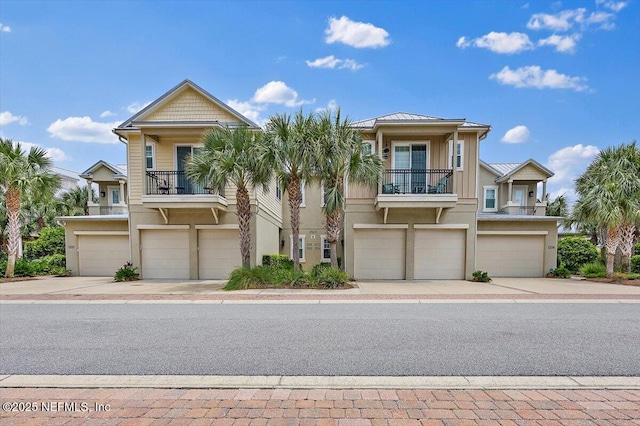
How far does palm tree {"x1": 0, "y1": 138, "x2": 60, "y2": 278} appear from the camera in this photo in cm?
1377

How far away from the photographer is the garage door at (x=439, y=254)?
1414 cm

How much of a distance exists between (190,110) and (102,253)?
343 inches

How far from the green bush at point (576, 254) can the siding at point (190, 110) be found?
1893 cm

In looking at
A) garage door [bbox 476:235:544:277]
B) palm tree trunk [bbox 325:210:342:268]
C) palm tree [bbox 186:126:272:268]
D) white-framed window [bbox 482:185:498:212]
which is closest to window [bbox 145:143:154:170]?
palm tree [bbox 186:126:272:268]

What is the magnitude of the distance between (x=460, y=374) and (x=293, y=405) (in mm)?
2298

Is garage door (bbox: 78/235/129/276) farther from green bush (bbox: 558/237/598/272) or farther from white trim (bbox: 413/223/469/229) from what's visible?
green bush (bbox: 558/237/598/272)

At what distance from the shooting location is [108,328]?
20.8 ft

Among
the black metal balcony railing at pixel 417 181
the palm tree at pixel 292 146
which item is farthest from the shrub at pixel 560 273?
the palm tree at pixel 292 146

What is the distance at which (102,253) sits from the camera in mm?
16188

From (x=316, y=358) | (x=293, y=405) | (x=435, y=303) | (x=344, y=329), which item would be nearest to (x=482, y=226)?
(x=435, y=303)

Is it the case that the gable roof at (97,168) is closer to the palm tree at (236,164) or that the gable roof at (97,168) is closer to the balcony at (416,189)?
the palm tree at (236,164)

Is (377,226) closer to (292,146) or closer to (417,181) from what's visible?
(417,181)

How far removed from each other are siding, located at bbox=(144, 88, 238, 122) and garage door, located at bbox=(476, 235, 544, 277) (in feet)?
45.6

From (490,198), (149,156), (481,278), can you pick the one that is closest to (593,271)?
(481,278)
